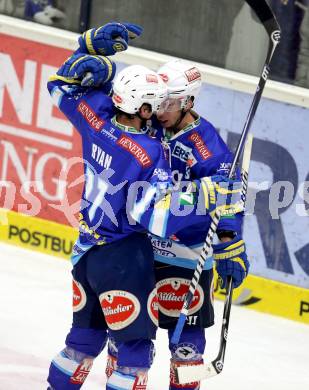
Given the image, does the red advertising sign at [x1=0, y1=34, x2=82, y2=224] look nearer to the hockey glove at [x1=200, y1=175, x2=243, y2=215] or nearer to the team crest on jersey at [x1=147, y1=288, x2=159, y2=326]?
the team crest on jersey at [x1=147, y1=288, x2=159, y2=326]

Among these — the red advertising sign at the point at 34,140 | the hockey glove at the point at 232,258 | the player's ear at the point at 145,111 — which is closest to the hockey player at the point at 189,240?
the hockey glove at the point at 232,258

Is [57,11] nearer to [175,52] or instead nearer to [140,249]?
[175,52]

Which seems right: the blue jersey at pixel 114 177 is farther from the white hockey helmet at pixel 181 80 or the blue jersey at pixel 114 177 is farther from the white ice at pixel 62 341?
the white ice at pixel 62 341

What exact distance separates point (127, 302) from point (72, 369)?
462mm

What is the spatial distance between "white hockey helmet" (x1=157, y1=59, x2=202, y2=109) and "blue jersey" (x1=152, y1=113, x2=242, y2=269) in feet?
→ 0.45

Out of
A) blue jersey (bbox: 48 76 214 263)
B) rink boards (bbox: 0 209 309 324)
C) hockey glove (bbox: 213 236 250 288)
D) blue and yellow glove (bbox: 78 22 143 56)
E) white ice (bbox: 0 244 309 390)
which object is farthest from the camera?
rink boards (bbox: 0 209 309 324)

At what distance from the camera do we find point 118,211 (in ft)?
17.2

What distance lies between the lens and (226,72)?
7.46 metres

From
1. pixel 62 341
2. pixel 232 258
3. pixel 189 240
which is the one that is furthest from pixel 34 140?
pixel 232 258

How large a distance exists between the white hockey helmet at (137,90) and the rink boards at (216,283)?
7.73 feet

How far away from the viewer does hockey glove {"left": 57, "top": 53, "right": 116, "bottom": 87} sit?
17.7 ft

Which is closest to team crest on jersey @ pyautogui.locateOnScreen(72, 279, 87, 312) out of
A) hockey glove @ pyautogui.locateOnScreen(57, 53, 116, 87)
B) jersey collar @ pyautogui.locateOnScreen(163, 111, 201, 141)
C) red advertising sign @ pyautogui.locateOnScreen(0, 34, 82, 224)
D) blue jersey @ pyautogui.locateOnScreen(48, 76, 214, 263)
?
blue jersey @ pyautogui.locateOnScreen(48, 76, 214, 263)

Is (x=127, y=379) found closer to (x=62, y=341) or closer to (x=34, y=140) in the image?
(x=62, y=341)

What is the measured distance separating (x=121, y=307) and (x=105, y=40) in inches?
46.4
